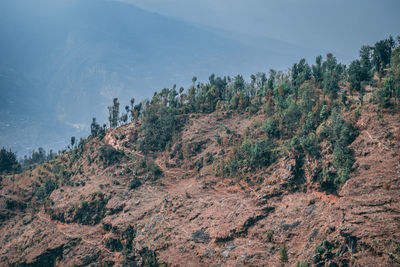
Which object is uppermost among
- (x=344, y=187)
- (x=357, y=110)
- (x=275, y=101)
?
(x=275, y=101)

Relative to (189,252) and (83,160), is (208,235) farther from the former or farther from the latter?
(83,160)

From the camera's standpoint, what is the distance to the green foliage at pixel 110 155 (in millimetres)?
76938

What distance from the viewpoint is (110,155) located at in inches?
3051

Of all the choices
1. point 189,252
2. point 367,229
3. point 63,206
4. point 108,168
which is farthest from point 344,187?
point 63,206

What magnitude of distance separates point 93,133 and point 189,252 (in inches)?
2847

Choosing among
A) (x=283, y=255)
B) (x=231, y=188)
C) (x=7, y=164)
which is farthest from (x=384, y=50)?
(x=7, y=164)

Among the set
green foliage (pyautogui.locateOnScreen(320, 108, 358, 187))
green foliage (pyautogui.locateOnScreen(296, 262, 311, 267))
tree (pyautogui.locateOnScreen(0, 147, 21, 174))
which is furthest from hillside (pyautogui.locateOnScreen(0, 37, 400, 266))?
tree (pyautogui.locateOnScreen(0, 147, 21, 174))

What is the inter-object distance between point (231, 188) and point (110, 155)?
3826cm

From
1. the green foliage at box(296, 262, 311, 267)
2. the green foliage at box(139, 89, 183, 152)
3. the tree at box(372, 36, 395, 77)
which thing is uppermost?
the tree at box(372, 36, 395, 77)

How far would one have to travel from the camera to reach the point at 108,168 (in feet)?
248

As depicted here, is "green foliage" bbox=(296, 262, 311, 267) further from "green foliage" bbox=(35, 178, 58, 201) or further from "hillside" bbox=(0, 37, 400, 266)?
"green foliage" bbox=(35, 178, 58, 201)

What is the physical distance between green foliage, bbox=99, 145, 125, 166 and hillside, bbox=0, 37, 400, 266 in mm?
331

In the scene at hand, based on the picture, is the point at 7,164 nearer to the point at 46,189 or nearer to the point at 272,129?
the point at 46,189

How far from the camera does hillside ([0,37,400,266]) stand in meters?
37.9
